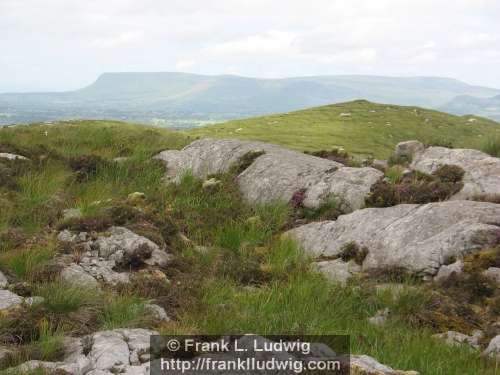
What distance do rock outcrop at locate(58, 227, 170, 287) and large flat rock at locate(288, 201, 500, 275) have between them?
3.69 meters

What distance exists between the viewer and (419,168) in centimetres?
1750

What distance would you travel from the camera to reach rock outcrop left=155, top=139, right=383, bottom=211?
14.8 metres

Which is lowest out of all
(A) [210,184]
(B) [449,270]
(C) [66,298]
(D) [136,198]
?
(B) [449,270]

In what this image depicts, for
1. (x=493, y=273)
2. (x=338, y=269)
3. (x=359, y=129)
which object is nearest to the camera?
(x=493, y=273)

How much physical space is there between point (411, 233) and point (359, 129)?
40.1 meters

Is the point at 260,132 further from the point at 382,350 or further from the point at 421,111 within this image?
the point at 382,350

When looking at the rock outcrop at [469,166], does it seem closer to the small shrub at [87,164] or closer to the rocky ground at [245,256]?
the rocky ground at [245,256]

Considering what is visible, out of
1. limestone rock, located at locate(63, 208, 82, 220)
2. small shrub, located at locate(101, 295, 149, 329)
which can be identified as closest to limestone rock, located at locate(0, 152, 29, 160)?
limestone rock, located at locate(63, 208, 82, 220)

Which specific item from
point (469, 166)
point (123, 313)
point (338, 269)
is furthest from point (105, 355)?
point (469, 166)

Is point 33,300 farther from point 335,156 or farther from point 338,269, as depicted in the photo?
point 335,156

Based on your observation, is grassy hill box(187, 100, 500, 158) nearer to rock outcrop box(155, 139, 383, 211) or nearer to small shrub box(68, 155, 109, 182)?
rock outcrop box(155, 139, 383, 211)

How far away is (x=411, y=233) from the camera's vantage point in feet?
37.4

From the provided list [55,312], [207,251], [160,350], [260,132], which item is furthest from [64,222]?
[260,132]

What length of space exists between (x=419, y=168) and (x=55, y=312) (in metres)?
13.6
